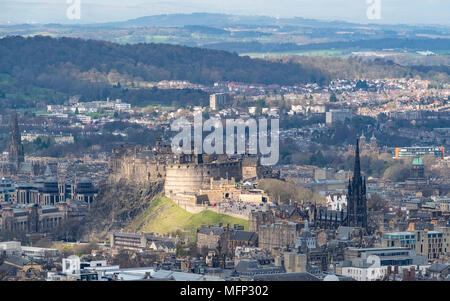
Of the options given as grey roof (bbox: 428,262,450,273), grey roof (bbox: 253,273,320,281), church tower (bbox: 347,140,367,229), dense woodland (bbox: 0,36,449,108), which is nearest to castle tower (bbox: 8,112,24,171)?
church tower (bbox: 347,140,367,229)

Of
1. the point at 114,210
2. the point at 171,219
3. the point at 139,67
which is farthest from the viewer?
the point at 139,67

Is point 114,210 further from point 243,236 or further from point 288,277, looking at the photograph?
point 288,277

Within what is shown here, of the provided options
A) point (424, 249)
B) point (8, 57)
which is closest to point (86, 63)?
point (8, 57)

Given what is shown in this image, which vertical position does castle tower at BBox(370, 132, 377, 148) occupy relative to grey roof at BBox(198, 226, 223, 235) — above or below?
below

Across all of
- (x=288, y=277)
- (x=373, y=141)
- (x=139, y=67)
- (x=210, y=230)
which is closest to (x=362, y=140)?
(x=373, y=141)

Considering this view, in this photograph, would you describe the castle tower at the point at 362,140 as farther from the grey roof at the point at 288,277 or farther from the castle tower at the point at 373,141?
the grey roof at the point at 288,277

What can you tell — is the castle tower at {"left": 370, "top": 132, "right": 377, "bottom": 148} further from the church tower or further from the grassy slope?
the church tower

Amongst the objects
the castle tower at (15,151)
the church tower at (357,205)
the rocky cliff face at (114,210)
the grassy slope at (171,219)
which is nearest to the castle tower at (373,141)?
the castle tower at (15,151)

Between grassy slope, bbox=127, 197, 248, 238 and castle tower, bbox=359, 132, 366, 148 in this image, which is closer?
grassy slope, bbox=127, 197, 248, 238
